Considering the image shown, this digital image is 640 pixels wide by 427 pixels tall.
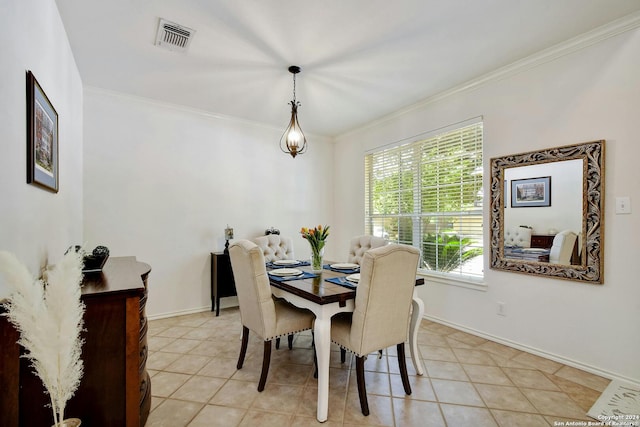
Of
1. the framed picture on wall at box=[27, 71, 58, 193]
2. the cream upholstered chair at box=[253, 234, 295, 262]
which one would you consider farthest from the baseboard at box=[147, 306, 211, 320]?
the framed picture on wall at box=[27, 71, 58, 193]

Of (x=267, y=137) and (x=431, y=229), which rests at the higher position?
(x=267, y=137)

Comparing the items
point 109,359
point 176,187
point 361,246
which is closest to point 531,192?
point 361,246

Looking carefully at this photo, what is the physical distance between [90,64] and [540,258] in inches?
172

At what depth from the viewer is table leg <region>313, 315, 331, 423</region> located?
1.79 metres

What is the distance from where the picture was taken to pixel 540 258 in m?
2.62

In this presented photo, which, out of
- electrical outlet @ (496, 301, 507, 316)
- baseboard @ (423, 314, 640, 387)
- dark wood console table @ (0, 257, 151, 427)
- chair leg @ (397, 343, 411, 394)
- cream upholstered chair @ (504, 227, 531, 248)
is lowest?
baseboard @ (423, 314, 640, 387)

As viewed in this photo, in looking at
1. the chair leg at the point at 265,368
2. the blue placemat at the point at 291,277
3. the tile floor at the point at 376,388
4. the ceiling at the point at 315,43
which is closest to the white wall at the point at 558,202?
the ceiling at the point at 315,43

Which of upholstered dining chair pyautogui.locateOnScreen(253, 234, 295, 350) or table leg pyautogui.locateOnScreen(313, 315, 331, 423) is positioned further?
upholstered dining chair pyautogui.locateOnScreen(253, 234, 295, 350)

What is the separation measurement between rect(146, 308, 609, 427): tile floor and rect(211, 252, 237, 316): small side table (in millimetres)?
803

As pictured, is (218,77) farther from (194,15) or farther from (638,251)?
(638,251)

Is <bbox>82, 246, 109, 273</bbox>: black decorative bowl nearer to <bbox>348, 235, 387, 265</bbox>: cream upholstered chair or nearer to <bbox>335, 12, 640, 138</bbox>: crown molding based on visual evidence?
<bbox>348, 235, 387, 265</bbox>: cream upholstered chair

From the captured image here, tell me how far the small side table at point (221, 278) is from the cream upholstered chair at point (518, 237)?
304cm

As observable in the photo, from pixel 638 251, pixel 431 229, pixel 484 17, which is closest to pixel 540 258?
pixel 638 251

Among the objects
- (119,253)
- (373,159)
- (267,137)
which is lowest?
(119,253)
